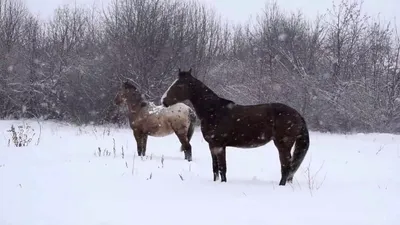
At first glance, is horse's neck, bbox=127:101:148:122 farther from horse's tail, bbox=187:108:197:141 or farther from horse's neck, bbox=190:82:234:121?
horse's neck, bbox=190:82:234:121

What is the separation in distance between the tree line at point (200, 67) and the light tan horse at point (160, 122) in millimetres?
13524

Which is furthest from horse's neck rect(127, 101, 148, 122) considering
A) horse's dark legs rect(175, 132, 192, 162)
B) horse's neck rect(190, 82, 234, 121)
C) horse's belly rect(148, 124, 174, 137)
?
horse's neck rect(190, 82, 234, 121)

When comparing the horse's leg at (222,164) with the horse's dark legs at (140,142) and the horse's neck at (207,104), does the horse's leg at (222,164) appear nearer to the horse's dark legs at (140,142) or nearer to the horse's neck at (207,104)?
the horse's neck at (207,104)

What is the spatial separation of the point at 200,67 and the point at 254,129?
20111mm

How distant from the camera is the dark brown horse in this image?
6.18 metres

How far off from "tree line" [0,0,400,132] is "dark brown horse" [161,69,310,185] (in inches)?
679

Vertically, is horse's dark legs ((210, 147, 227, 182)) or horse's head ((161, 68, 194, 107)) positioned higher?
horse's head ((161, 68, 194, 107))

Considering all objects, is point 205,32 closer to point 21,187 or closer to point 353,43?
point 353,43

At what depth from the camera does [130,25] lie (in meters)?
24.6

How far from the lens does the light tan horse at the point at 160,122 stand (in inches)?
377

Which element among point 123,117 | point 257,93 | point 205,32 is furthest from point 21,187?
point 205,32

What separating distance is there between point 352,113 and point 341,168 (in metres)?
15.9

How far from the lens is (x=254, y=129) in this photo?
6.24 m

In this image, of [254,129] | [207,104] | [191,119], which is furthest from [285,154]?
[191,119]
